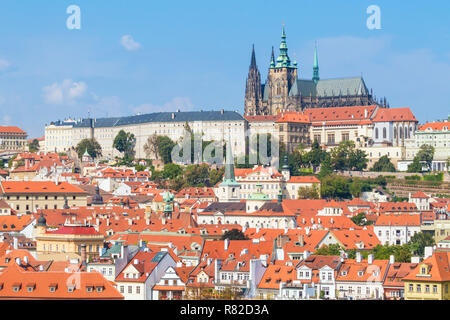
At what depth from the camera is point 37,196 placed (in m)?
88.9

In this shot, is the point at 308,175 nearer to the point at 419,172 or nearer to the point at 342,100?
the point at 419,172

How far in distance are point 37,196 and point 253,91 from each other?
62818 mm

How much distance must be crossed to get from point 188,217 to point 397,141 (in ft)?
220

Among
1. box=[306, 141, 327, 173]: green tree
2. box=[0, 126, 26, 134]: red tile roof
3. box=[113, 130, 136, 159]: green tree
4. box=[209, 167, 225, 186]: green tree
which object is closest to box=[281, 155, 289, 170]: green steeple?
box=[209, 167, 225, 186]: green tree

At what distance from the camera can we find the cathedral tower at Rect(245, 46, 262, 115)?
14625cm

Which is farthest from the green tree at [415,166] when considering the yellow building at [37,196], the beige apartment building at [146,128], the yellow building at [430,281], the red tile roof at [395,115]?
the yellow building at [430,281]

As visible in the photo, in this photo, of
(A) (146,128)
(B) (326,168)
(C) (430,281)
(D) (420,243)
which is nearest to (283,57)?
(A) (146,128)

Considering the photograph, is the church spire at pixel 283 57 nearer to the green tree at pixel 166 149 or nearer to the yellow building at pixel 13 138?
the green tree at pixel 166 149

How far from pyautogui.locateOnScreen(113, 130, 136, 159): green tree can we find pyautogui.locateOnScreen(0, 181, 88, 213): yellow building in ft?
186

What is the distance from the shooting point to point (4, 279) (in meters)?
28.8

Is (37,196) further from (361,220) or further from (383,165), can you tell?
(383,165)

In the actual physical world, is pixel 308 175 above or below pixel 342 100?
below

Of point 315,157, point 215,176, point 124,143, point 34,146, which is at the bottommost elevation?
point 215,176
